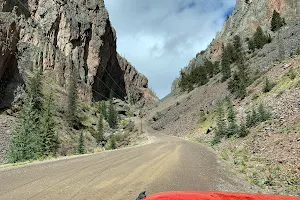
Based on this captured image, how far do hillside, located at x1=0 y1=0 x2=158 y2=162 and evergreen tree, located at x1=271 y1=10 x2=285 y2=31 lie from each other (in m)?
50.6

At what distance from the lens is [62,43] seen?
87688 millimetres

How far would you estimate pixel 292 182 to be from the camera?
9539 millimetres

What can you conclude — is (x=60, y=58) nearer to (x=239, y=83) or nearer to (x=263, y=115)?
(x=239, y=83)

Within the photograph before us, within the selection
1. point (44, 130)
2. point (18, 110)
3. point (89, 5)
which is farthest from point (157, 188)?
point (89, 5)

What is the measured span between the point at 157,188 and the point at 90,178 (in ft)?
7.31

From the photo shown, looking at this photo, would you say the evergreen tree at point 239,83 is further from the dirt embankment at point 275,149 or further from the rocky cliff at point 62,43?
the rocky cliff at point 62,43

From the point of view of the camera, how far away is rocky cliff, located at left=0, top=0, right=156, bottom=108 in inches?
2585

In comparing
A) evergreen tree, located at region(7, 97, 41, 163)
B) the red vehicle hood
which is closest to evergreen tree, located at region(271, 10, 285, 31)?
evergreen tree, located at region(7, 97, 41, 163)

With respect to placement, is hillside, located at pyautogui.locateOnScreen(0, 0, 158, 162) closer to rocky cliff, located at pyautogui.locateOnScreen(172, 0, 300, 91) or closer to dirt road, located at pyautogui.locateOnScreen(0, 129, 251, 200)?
dirt road, located at pyautogui.locateOnScreen(0, 129, 251, 200)

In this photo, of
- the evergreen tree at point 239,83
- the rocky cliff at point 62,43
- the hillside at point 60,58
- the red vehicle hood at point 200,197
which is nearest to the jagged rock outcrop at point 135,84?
the hillside at point 60,58

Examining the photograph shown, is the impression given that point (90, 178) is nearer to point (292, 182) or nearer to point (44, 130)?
point (292, 182)

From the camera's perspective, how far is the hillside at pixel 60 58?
41188mm

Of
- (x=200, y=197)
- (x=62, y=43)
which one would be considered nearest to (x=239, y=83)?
(x=200, y=197)

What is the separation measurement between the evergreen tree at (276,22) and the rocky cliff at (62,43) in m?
60.1
